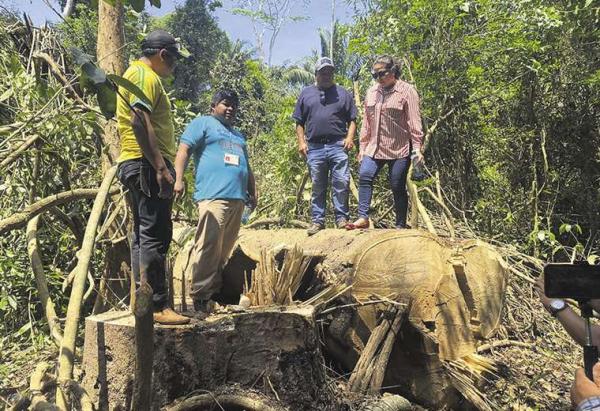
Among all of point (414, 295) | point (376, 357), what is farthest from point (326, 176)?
point (376, 357)

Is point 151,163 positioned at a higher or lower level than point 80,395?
higher

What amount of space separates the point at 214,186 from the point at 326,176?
5.32 ft

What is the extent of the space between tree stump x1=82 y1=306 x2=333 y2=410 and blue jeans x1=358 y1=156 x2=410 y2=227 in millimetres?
1853

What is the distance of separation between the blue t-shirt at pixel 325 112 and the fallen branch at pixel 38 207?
184cm

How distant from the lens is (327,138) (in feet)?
17.0

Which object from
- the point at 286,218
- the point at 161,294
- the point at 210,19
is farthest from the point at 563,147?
the point at 210,19

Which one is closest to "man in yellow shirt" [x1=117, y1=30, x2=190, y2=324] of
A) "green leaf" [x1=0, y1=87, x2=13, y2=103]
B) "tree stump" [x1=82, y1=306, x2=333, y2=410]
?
"tree stump" [x1=82, y1=306, x2=333, y2=410]

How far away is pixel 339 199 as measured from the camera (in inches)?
199

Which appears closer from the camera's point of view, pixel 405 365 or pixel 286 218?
pixel 405 365

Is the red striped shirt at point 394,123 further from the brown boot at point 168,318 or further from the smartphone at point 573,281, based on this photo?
the smartphone at point 573,281

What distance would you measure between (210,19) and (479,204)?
87.2ft

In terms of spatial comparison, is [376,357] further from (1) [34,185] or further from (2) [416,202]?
(1) [34,185]

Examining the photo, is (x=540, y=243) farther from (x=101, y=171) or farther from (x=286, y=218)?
(x=101, y=171)

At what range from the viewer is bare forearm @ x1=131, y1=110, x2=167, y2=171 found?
10.1 feet
